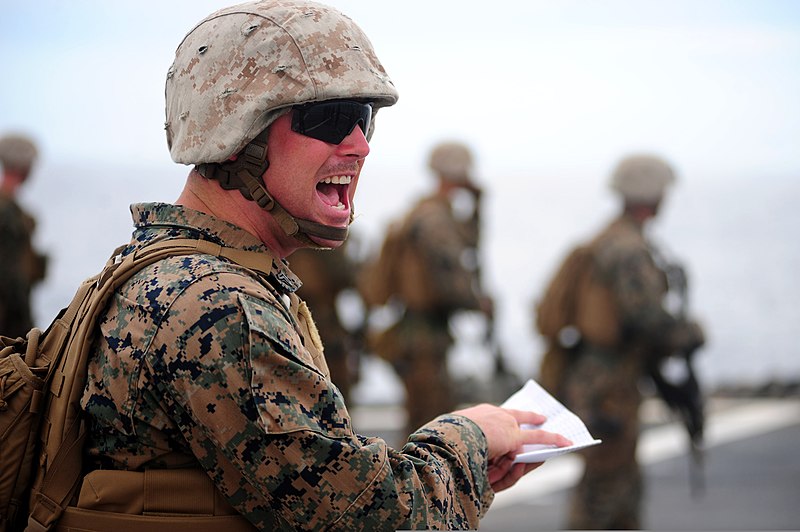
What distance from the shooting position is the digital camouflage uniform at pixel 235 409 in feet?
7.09

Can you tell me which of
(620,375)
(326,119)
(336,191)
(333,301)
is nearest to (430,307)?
(333,301)

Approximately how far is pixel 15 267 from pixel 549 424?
7.38m

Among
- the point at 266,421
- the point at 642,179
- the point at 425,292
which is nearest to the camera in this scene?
the point at 266,421

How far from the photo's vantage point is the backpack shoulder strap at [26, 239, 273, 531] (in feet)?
7.50

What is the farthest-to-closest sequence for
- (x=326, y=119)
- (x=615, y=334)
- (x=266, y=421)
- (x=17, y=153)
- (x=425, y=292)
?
(x=17, y=153) < (x=425, y=292) < (x=615, y=334) < (x=326, y=119) < (x=266, y=421)

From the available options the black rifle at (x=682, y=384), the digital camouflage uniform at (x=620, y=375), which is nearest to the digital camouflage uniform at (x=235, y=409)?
the digital camouflage uniform at (x=620, y=375)

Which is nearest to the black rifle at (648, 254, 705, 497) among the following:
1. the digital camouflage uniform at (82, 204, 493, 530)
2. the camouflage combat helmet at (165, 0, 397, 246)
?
the camouflage combat helmet at (165, 0, 397, 246)

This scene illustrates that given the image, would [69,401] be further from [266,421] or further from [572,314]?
[572,314]

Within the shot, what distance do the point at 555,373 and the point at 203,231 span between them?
19.2 feet

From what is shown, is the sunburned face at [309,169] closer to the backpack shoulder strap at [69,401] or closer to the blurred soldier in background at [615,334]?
the backpack shoulder strap at [69,401]

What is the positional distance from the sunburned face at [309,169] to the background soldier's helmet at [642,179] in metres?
5.62

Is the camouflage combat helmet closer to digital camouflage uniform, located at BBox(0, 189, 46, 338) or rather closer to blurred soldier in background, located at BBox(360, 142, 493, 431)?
digital camouflage uniform, located at BBox(0, 189, 46, 338)

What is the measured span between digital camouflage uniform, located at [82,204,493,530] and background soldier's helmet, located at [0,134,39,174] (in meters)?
8.08

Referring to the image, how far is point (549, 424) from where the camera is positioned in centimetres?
283
